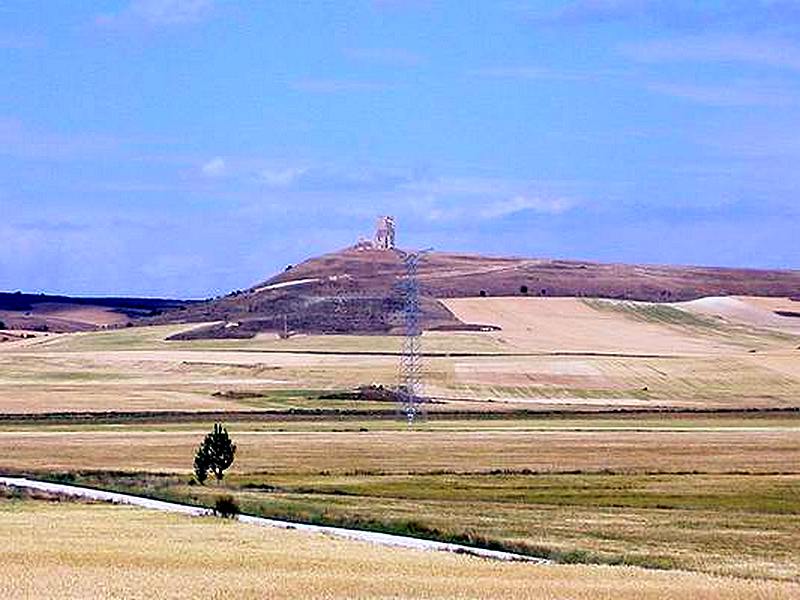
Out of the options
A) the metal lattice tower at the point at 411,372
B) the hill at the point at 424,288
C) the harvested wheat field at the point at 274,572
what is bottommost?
the harvested wheat field at the point at 274,572

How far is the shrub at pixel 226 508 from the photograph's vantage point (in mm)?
43312

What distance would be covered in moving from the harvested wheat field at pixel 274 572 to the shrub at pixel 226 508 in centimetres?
536

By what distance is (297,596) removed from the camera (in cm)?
2638

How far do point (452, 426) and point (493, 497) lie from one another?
38129 millimetres

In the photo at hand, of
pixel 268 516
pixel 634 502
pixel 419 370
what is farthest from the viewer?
pixel 419 370

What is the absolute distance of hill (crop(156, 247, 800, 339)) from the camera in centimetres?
16338

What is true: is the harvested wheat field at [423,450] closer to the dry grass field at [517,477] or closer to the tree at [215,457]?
the dry grass field at [517,477]

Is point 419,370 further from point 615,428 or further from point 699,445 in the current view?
point 699,445

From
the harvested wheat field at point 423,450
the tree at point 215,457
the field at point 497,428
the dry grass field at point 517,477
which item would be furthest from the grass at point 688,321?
the tree at point 215,457

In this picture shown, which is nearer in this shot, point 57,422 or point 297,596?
point 297,596

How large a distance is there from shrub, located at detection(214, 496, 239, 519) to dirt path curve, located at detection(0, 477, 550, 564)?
249mm

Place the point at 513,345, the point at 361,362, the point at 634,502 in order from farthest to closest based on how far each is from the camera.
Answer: the point at 513,345 → the point at 361,362 → the point at 634,502

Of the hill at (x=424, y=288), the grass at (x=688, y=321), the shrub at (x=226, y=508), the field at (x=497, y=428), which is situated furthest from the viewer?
the hill at (x=424, y=288)

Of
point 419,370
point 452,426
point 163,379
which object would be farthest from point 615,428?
point 163,379
